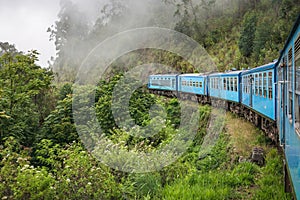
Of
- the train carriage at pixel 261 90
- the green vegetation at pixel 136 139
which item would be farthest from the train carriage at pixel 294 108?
the train carriage at pixel 261 90

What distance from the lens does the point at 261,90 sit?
29.1 ft

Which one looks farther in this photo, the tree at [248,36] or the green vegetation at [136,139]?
the tree at [248,36]

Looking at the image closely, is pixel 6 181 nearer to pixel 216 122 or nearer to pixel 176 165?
pixel 176 165

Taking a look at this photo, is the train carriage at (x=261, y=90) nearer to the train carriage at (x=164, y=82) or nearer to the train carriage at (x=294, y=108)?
the train carriage at (x=294, y=108)

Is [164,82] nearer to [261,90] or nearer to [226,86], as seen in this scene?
[226,86]

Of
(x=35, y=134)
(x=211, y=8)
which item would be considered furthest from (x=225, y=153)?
(x=211, y=8)

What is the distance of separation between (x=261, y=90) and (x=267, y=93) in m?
0.91

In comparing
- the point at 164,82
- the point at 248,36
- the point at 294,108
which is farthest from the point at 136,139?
the point at 248,36

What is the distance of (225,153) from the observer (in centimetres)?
920

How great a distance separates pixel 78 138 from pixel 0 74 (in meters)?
4.91

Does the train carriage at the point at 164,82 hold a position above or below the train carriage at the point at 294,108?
above

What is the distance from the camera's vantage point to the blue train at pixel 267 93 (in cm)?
312

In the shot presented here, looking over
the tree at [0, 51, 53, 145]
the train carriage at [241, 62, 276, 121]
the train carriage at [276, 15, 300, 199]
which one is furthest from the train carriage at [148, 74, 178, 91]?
the train carriage at [276, 15, 300, 199]

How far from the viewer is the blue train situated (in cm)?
312
